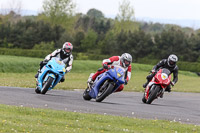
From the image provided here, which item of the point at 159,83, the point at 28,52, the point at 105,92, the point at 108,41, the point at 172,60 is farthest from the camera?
the point at 108,41

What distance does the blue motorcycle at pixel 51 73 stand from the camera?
52.5 ft

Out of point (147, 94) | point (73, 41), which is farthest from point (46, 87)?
point (73, 41)

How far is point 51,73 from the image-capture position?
16094 millimetres

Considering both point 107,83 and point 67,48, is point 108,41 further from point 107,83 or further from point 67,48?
point 107,83

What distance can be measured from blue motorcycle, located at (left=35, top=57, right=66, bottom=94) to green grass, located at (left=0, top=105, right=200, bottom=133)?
4.41 meters

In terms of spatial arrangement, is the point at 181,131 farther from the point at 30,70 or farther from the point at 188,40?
the point at 188,40

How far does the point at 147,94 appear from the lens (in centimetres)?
1742

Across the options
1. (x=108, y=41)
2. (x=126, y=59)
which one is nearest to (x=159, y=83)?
(x=126, y=59)

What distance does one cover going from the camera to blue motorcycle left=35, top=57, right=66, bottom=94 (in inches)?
630

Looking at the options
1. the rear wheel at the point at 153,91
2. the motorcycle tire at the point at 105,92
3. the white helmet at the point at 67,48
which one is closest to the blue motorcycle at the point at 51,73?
the white helmet at the point at 67,48

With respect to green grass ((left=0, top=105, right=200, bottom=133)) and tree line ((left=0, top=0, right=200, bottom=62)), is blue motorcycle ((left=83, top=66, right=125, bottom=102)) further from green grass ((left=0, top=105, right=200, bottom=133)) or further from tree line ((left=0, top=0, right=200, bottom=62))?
tree line ((left=0, top=0, right=200, bottom=62))

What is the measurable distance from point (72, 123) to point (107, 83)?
520cm

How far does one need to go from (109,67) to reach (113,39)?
220 ft

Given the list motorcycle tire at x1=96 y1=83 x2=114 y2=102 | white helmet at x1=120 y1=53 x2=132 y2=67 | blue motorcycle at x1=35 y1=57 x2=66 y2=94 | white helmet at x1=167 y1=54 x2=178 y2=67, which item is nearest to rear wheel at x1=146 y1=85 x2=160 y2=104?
white helmet at x1=167 y1=54 x2=178 y2=67
